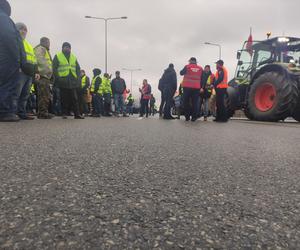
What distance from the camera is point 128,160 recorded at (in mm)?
2381

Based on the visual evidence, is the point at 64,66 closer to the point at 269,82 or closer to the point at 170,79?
the point at 170,79

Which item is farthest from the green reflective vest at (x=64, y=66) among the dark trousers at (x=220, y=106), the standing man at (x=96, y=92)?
the standing man at (x=96, y=92)

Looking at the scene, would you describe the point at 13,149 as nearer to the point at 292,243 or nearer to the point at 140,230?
the point at 140,230

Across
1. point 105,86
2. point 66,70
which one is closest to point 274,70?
point 66,70

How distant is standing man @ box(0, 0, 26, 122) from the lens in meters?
6.01

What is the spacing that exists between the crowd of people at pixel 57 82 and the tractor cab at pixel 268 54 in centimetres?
129

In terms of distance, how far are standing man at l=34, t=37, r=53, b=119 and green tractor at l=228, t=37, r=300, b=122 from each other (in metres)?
5.44

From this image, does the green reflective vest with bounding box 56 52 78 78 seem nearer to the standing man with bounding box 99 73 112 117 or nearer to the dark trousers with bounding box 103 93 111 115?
the standing man with bounding box 99 73 112 117

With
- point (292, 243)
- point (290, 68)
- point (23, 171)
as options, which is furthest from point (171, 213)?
point (290, 68)

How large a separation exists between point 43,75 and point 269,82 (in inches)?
220

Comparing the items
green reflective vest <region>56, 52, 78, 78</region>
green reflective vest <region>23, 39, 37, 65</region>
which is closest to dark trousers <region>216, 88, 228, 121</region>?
green reflective vest <region>56, 52, 78, 78</region>

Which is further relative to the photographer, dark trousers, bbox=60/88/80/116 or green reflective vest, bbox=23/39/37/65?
dark trousers, bbox=60/88/80/116

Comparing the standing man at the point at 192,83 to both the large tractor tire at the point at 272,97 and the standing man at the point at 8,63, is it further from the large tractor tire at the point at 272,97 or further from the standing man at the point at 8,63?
the standing man at the point at 8,63

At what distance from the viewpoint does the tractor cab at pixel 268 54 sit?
10.7 m
